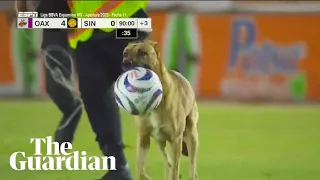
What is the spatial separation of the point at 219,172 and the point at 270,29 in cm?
58

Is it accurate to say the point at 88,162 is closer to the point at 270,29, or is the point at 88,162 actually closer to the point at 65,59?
the point at 65,59

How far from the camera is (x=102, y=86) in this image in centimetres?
278

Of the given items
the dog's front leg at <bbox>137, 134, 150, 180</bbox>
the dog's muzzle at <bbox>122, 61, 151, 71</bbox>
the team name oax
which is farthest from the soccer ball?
the team name oax

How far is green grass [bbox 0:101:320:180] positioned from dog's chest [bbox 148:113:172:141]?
0.54 ft

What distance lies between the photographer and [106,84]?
2779 millimetres

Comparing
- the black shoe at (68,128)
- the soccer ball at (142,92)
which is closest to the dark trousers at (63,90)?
the black shoe at (68,128)

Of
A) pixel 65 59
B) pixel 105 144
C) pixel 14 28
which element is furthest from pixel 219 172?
pixel 14 28

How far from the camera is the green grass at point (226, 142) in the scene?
2783 mm

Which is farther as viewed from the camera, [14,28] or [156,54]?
[14,28]

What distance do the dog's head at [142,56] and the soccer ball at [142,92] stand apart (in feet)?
0.09

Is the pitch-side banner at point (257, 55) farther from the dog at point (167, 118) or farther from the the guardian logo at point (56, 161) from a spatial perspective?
the the guardian logo at point (56, 161)

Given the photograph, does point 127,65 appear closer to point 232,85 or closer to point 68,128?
point 68,128

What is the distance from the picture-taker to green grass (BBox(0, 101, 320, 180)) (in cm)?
278

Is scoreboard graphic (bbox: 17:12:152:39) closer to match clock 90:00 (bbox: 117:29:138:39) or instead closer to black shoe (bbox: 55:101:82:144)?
match clock 90:00 (bbox: 117:29:138:39)
